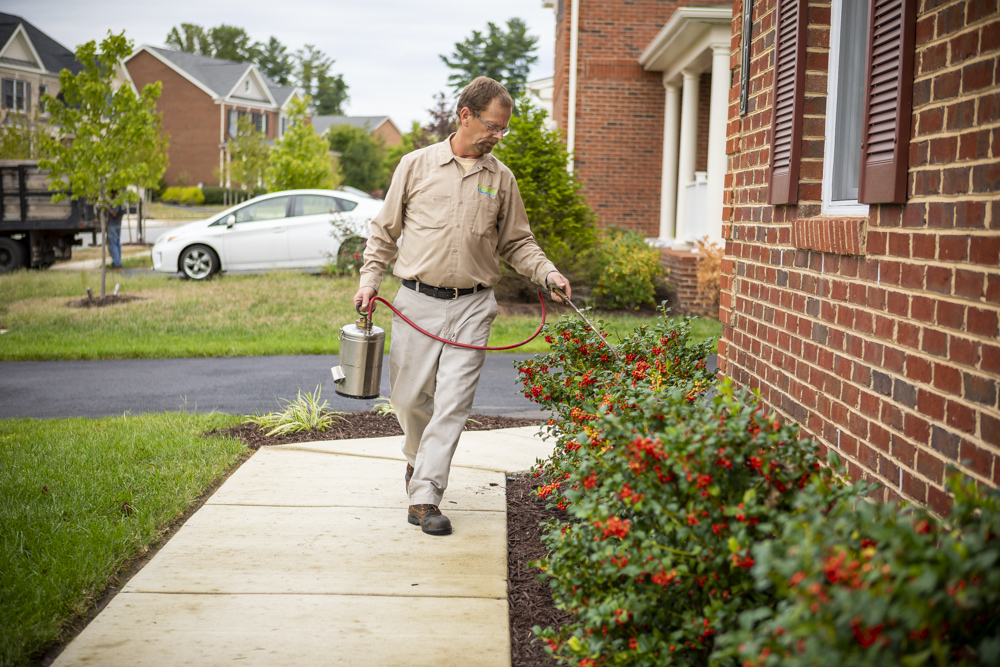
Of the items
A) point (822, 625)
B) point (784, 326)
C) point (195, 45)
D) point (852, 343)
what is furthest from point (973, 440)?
point (195, 45)

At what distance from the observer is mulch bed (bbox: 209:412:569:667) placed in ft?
10.8

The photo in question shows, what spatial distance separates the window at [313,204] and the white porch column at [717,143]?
21.6 ft

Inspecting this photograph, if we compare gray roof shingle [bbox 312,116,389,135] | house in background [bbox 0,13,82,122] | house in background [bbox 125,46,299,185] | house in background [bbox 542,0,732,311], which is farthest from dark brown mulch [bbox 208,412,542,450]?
gray roof shingle [bbox 312,116,389,135]

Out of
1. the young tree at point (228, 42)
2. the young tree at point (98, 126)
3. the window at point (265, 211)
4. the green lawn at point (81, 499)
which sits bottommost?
the green lawn at point (81, 499)

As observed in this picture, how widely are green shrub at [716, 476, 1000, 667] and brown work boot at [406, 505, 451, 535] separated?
2461 millimetres

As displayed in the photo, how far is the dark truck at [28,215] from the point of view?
18172 mm

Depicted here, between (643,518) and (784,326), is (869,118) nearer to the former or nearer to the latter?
(784,326)

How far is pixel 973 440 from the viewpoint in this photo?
2.32 m

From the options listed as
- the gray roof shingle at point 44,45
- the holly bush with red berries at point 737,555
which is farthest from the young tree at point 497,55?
the holly bush with red berries at point 737,555

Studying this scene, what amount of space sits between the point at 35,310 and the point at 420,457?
10.1 m

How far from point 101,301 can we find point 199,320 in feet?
7.64

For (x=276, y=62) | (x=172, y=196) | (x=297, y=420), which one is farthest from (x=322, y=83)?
(x=297, y=420)

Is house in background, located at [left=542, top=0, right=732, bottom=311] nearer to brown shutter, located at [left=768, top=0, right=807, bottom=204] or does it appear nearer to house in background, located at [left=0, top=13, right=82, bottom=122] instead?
brown shutter, located at [left=768, top=0, right=807, bottom=204]

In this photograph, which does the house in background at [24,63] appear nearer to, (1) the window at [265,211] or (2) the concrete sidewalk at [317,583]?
(1) the window at [265,211]
